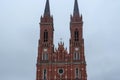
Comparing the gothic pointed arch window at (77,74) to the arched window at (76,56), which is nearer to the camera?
the gothic pointed arch window at (77,74)

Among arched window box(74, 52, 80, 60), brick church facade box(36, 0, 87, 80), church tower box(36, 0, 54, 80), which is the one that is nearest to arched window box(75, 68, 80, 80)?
brick church facade box(36, 0, 87, 80)

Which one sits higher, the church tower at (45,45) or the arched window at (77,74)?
the church tower at (45,45)

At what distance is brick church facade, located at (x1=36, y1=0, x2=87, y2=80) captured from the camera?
67.0m

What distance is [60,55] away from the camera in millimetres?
68812

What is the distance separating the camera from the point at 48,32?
7075 centimetres

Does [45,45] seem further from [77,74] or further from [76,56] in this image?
[77,74]

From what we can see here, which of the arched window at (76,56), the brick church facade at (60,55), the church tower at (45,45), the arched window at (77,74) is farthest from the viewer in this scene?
the arched window at (76,56)

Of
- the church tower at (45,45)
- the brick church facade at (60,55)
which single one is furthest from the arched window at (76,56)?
the church tower at (45,45)

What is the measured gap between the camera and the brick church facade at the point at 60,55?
220 feet

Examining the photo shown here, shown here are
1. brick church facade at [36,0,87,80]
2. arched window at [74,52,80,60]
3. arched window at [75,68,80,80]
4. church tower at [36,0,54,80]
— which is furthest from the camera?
arched window at [74,52,80,60]

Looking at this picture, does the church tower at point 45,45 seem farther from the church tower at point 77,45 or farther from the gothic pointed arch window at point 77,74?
the gothic pointed arch window at point 77,74

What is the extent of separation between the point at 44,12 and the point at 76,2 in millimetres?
8373

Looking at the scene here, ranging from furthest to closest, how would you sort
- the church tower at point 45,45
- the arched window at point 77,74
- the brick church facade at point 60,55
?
1. the church tower at point 45,45
2. the brick church facade at point 60,55
3. the arched window at point 77,74

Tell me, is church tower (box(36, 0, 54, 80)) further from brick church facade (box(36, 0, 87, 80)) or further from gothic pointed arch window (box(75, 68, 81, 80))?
gothic pointed arch window (box(75, 68, 81, 80))
